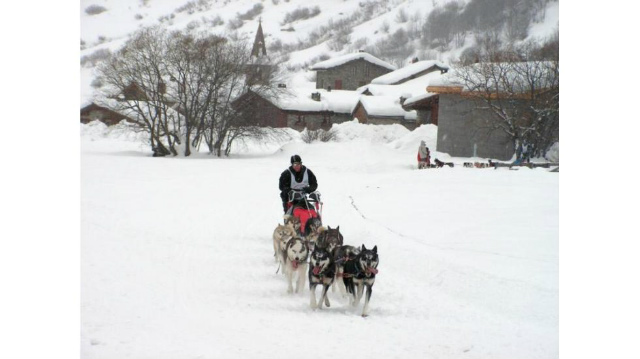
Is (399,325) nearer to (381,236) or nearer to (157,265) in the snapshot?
(157,265)

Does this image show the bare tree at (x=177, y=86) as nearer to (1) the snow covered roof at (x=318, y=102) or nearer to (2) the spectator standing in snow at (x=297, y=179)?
(2) the spectator standing in snow at (x=297, y=179)

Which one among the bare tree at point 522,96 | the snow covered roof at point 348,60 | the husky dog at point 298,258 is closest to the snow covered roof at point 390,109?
the snow covered roof at point 348,60

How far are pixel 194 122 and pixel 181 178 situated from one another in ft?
3.35

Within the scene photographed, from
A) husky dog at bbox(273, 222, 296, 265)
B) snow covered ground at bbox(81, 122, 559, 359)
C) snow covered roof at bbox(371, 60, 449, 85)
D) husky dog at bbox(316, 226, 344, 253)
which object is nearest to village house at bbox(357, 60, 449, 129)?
snow covered roof at bbox(371, 60, 449, 85)

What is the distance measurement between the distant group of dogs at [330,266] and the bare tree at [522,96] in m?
2.14

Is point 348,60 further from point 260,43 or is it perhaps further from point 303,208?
point 303,208

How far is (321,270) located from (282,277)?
1.85 m

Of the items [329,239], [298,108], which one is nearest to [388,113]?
[298,108]

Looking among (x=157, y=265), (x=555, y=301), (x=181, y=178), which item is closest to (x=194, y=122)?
(x=181, y=178)

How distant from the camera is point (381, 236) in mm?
10984

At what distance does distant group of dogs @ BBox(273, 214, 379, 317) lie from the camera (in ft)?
24.7

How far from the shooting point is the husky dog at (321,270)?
772 cm

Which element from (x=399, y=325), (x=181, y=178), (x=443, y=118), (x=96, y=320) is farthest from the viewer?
(x=443, y=118)

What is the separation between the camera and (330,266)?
7.78 meters
